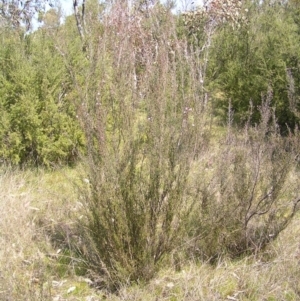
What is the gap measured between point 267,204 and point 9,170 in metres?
3.47

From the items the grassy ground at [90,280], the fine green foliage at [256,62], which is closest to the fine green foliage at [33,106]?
the grassy ground at [90,280]

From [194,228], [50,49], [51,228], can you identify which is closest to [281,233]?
[194,228]

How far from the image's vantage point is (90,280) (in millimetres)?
2971

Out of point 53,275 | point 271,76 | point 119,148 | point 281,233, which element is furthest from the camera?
point 271,76

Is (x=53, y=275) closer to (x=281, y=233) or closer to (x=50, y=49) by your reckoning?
(x=281, y=233)

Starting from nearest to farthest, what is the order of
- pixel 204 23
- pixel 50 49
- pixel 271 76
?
pixel 50 49 < pixel 271 76 < pixel 204 23

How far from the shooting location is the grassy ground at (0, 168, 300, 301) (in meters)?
2.77

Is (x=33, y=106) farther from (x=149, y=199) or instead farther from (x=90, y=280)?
(x=149, y=199)

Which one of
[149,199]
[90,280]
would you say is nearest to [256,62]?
[149,199]

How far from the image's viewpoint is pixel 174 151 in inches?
106

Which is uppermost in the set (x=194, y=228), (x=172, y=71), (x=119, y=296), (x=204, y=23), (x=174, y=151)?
(x=204, y=23)

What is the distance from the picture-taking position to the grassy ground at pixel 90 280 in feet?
9.09

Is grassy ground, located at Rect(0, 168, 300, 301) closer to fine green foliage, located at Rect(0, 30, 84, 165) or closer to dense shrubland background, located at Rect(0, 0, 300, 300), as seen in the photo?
dense shrubland background, located at Rect(0, 0, 300, 300)

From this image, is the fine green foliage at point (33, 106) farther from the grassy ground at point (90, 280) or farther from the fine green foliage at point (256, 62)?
the fine green foliage at point (256, 62)
